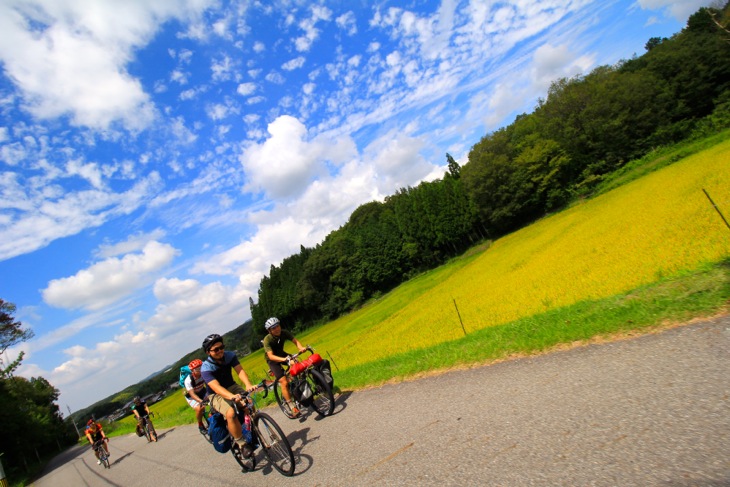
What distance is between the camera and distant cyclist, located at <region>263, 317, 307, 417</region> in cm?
766

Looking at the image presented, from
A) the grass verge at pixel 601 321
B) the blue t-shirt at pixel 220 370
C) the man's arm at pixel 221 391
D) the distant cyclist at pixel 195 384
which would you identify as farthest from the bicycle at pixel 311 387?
the distant cyclist at pixel 195 384

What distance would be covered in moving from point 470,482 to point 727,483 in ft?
5.82

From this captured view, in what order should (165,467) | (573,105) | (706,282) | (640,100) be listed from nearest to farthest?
(706,282), (165,467), (640,100), (573,105)

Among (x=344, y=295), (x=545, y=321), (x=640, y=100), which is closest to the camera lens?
(x=545, y=321)

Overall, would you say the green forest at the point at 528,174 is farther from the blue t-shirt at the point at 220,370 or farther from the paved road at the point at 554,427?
the paved road at the point at 554,427

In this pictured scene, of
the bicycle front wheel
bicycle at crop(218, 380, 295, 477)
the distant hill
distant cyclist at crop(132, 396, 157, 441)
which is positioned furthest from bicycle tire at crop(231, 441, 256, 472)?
the distant hill

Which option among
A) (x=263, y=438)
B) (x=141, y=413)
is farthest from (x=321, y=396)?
(x=141, y=413)

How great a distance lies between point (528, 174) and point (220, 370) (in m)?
59.9

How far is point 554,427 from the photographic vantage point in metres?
3.56

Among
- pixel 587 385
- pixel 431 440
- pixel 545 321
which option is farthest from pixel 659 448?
pixel 545 321

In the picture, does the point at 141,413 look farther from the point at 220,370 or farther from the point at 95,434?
the point at 220,370

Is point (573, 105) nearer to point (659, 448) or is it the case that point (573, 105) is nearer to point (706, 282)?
point (706, 282)

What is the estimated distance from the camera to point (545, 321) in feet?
24.8

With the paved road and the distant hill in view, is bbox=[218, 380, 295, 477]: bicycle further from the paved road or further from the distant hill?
the distant hill
